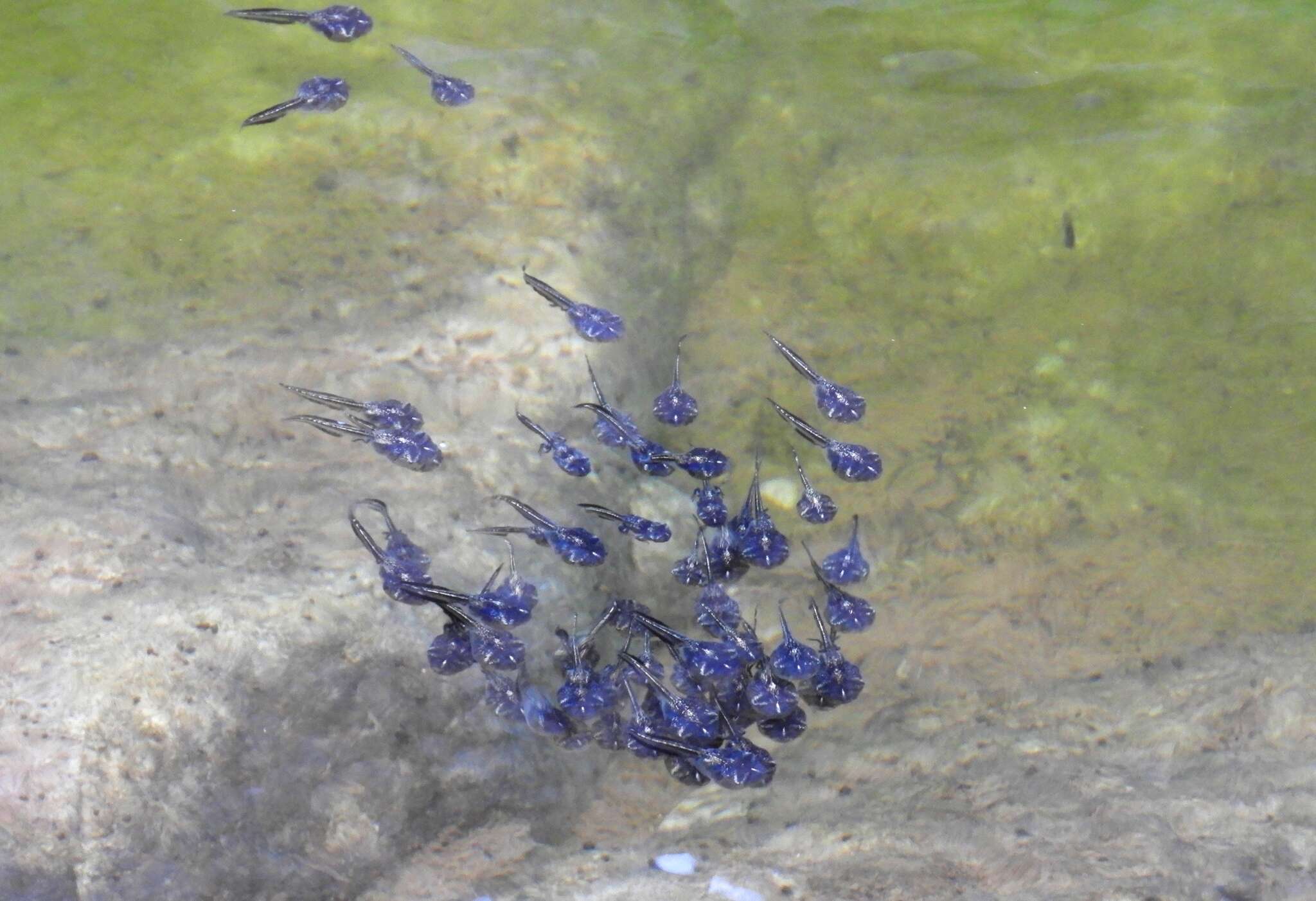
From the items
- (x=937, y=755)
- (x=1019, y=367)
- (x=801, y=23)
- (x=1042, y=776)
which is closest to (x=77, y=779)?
(x=937, y=755)

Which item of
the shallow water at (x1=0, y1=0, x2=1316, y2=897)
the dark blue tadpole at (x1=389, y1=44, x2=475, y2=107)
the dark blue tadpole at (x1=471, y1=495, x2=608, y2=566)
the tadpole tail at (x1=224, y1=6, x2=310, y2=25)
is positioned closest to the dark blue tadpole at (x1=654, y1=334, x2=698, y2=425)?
the shallow water at (x1=0, y1=0, x2=1316, y2=897)

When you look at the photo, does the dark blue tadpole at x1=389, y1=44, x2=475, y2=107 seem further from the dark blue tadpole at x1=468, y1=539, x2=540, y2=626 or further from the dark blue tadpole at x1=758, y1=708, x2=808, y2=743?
the dark blue tadpole at x1=758, y1=708, x2=808, y2=743

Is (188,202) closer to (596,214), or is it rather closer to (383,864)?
(596,214)

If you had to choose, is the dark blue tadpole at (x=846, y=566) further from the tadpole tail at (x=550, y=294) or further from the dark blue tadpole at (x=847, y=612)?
the tadpole tail at (x=550, y=294)

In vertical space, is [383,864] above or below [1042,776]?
below

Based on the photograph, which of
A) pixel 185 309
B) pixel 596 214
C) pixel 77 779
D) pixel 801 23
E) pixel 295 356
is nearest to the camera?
pixel 77 779

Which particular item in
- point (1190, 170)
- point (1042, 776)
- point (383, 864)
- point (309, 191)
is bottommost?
point (383, 864)

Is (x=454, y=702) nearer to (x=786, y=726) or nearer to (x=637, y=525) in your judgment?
(x=637, y=525)
